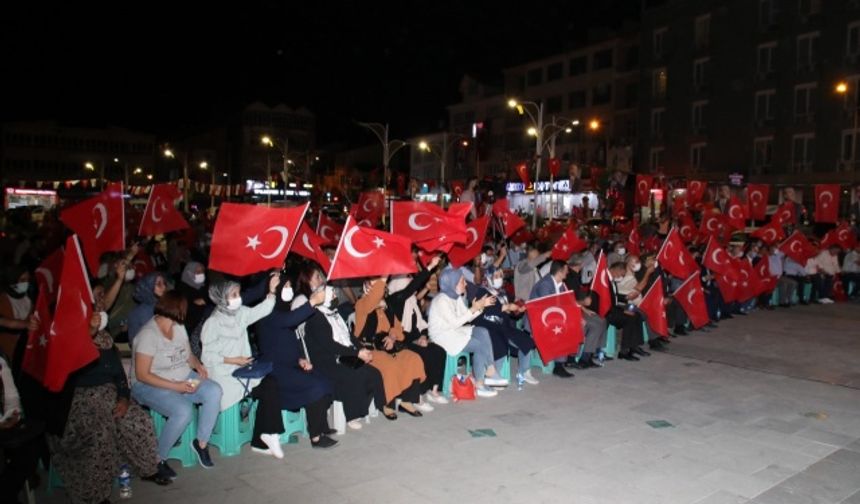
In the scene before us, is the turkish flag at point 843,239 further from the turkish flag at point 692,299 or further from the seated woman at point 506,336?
the seated woman at point 506,336

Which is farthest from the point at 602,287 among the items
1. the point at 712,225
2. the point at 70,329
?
the point at 712,225

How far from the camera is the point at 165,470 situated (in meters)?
6.02

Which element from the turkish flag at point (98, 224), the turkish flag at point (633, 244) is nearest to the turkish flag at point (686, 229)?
the turkish flag at point (633, 244)

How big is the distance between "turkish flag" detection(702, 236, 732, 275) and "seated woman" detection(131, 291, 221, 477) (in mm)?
11002

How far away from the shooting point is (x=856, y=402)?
28.8 feet

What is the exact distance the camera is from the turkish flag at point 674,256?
40.3ft

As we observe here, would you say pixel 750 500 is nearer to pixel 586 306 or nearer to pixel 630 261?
pixel 586 306

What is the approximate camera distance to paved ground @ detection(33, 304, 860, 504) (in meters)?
5.80

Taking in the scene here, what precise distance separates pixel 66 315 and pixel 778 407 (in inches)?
310

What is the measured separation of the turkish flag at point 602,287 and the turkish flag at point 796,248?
29.0 feet

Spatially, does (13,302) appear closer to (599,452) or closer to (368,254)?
(368,254)

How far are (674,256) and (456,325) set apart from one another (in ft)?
18.5

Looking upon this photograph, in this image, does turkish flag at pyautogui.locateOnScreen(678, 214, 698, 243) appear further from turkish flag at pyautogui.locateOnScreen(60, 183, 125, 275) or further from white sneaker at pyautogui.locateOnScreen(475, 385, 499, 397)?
turkish flag at pyautogui.locateOnScreen(60, 183, 125, 275)

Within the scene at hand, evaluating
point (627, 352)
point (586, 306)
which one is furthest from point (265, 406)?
point (627, 352)
